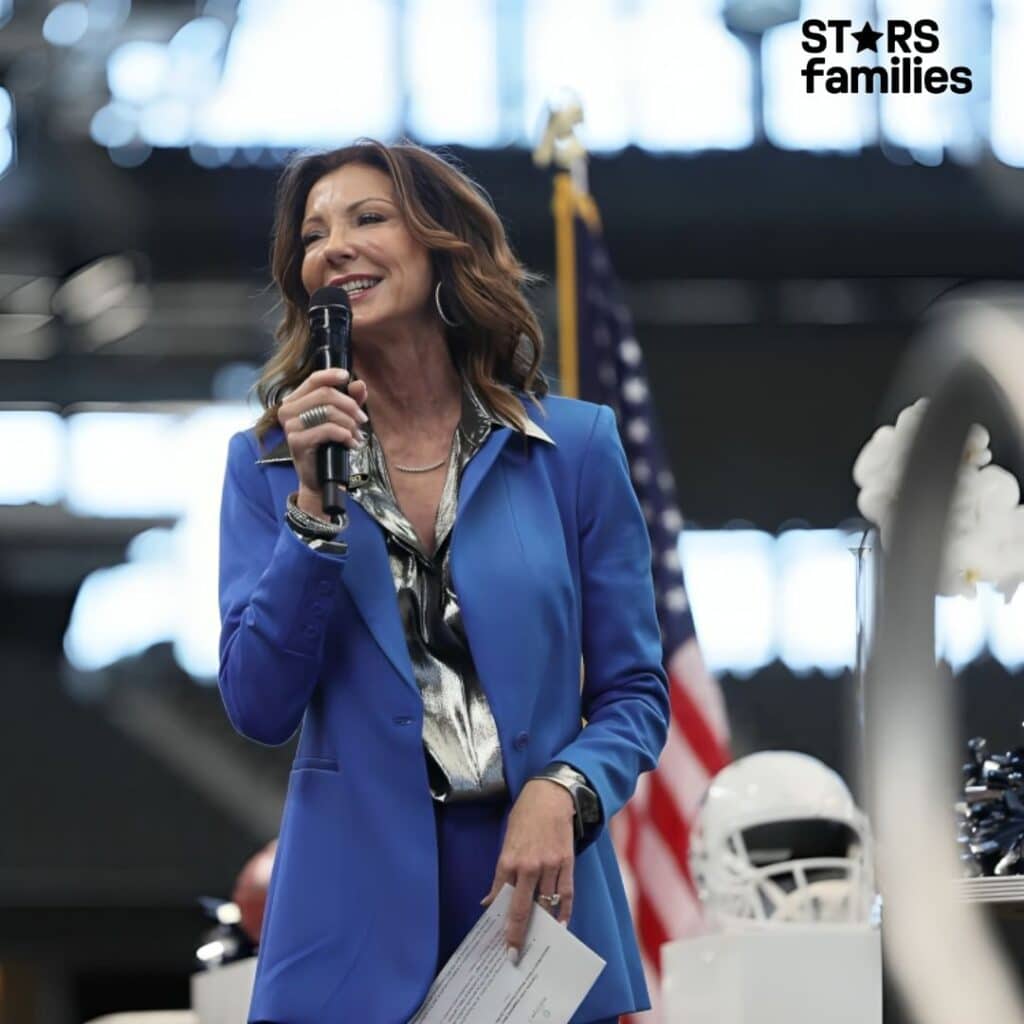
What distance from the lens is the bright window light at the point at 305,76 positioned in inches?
392

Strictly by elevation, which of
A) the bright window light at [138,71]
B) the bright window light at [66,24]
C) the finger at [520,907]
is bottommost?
the finger at [520,907]

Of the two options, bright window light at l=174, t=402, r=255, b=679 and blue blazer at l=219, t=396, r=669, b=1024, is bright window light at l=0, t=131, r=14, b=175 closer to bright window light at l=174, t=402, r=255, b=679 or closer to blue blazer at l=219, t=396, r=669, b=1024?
bright window light at l=174, t=402, r=255, b=679

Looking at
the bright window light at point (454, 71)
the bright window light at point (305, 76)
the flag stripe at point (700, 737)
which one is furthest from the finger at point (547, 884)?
the bright window light at point (454, 71)

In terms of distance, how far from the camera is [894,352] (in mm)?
11812

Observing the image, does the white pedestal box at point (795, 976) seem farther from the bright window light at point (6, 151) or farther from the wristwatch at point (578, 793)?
the bright window light at point (6, 151)

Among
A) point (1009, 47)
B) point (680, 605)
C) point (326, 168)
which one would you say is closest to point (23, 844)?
point (1009, 47)

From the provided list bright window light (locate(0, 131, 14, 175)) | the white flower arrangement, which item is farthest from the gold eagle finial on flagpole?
bright window light (locate(0, 131, 14, 175))

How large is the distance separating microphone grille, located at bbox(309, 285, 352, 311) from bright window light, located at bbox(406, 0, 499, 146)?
28.0ft

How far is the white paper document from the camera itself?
1.58 meters

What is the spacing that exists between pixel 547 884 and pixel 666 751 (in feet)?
11.8

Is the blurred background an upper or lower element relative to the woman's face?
upper

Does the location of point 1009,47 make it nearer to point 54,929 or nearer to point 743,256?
point 743,256

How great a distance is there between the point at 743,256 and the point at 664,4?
1.29 m

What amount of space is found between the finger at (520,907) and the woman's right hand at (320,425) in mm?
307
